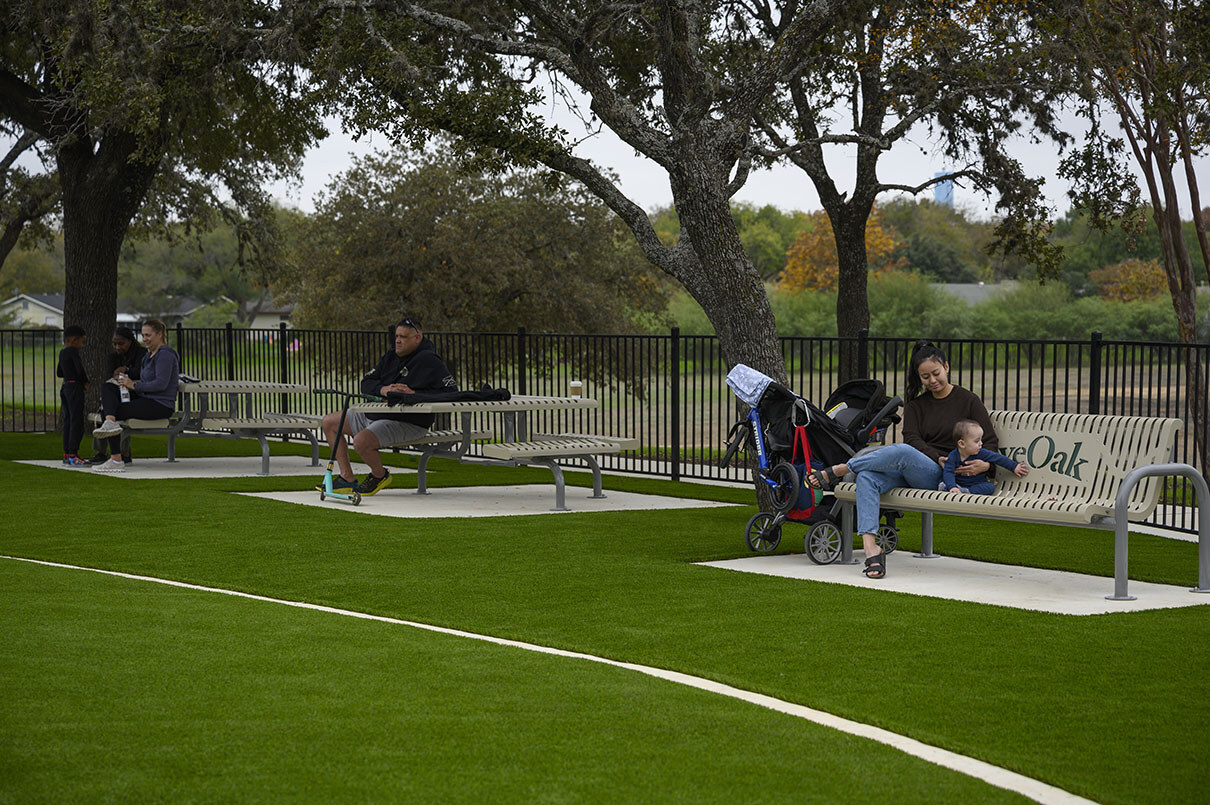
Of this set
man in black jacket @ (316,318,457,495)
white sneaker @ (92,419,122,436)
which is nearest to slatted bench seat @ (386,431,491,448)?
man in black jacket @ (316,318,457,495)

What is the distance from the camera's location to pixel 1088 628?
7.60 meters

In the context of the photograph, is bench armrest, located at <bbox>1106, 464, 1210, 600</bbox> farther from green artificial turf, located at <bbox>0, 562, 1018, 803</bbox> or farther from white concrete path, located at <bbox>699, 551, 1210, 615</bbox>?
green artificial turf, located at <bbox>0, 562, 1018, 803</bbox>

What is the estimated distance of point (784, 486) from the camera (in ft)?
32.3

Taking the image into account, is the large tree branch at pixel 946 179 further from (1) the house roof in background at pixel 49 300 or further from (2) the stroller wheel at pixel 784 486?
(1) the house roof in background at pixel 49 300

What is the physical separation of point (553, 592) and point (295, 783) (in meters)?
3.90

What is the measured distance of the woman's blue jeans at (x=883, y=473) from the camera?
30.5ft

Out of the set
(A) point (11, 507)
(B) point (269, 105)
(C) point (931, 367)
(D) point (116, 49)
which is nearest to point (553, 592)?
(C) point (931, 367)

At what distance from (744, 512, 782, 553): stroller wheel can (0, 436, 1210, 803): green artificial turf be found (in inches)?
7.2

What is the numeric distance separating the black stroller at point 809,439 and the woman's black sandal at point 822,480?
10cm

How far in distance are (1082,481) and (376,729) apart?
5240mm

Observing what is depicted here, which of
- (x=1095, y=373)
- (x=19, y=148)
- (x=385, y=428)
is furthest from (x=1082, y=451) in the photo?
(x=19, y=148)

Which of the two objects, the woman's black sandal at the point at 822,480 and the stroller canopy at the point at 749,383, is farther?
the stroller canopy at the point at 749,383

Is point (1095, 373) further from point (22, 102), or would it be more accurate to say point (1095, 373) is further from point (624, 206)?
point (22, 102)

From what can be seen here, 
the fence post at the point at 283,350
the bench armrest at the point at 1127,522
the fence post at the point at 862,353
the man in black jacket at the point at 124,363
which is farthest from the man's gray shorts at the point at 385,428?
the bench armrest at the point at 1127,522
